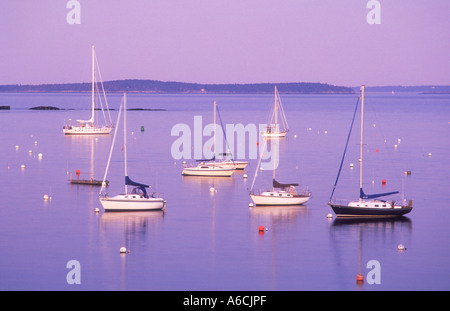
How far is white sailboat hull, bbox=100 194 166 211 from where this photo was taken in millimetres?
48128

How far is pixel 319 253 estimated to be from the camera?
39.9 metres

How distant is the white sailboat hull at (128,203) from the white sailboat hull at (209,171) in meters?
17.9

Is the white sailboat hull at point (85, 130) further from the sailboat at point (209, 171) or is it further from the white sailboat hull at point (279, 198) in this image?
the white sailboat hull at point (279, 198)

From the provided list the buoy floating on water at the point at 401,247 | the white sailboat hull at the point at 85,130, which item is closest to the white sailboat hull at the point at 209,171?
the buoy floating on water at the point at 401,247

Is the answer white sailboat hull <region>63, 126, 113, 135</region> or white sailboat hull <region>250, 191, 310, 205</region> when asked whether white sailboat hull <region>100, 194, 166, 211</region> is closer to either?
white sailboat hull <region>250, 191, 310, 205</region>

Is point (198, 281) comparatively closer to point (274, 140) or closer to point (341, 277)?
point (341, 277)

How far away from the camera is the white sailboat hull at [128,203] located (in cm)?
4813

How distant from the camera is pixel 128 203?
1895 inches

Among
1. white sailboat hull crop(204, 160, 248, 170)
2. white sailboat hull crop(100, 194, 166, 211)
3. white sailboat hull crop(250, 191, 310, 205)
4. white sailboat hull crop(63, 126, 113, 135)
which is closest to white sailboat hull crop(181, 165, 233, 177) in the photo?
white sailboat hull crop(204, 160, 248, 170)

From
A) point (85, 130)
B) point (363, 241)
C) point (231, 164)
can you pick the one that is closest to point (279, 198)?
point (363, 241)

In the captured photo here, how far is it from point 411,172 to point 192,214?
95.1 ft

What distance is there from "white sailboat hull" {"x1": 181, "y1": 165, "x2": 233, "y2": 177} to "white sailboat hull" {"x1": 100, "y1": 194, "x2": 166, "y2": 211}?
17872 mm

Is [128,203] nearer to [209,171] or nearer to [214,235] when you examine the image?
[214,235]
